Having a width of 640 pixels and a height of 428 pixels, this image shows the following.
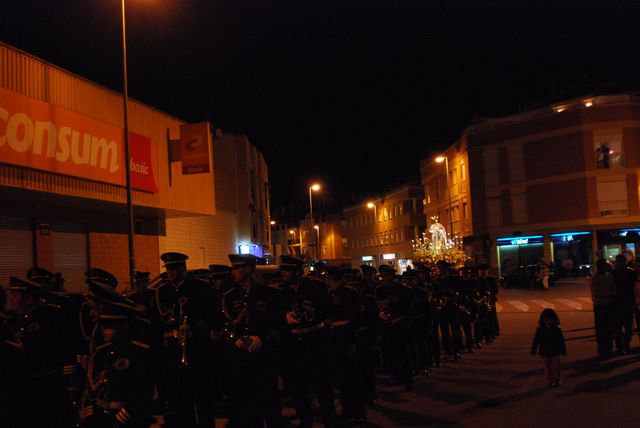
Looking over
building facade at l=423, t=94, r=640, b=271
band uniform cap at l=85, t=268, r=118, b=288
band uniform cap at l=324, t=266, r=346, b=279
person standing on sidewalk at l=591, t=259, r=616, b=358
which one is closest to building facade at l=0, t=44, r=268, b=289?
band uniform cap at l=85, t=268, r=118, b=288

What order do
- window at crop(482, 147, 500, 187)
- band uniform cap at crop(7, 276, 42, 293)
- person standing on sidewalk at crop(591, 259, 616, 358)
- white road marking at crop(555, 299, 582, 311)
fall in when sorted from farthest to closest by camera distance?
window at crop(482, 147, 500, 187) < white road marking at crop(555, 299, 582, 311) < person standing on sidewalk at crop(591, 259, 616, 358) < band uniform cap at crop(7, 276, 42, 293)

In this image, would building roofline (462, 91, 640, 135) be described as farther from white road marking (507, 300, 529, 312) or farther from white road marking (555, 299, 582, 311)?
white road marking (555, 299, 582, 311)

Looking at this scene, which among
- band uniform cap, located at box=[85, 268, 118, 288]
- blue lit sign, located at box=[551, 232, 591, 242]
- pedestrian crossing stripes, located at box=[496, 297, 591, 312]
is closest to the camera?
band uniform cap, located at box=[85, 268, 118, 288]

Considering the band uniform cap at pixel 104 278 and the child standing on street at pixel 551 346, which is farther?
the child standing on street at pixel 551 346

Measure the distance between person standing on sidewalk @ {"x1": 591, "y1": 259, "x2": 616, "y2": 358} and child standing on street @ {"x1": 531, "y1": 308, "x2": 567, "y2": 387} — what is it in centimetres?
335

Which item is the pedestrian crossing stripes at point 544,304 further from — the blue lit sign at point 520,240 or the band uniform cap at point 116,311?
the band uniform cap at point 116,311

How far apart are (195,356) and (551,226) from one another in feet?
148

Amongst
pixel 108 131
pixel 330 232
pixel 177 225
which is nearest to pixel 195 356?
pixel 108 131

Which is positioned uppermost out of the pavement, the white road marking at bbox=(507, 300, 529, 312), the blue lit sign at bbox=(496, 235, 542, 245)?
the blue lit sign at bbox=(496, 235, 542, 245)

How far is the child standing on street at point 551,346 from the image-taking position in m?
9.95

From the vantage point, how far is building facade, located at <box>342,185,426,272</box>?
70.1 meters

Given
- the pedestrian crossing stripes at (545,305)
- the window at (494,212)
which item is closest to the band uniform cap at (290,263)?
the pedestrian crossing stripes at (545,305)

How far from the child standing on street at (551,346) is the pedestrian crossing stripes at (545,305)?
16011 millimetres

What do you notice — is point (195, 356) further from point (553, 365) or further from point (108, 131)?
point (108, 131)
